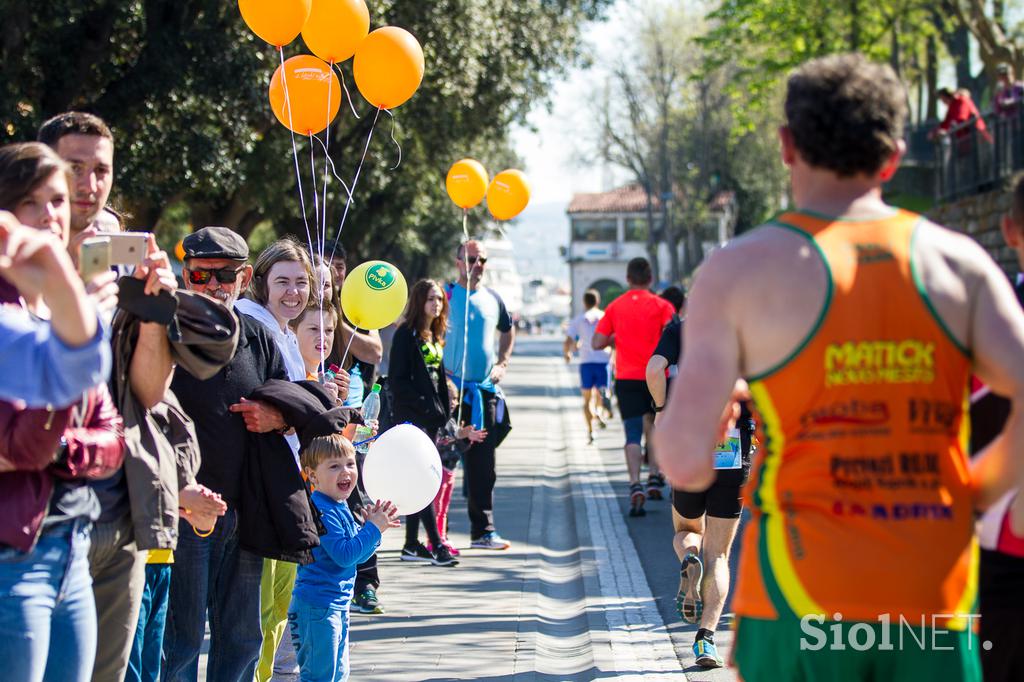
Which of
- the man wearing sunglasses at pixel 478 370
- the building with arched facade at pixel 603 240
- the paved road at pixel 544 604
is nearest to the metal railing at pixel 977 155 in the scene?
the paved road at pixel 544 604

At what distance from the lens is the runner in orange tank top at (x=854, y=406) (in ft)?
8.84

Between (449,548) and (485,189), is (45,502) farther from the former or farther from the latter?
(485,189)

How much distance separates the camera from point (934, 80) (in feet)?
102

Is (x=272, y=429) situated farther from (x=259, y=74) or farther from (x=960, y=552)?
(x=259, y=74)

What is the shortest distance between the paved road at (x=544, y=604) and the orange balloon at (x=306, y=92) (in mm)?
2825

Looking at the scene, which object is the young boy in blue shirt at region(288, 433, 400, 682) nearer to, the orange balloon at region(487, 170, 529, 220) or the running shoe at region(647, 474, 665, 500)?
the orange balloon at region(487, 170, 529, 220)

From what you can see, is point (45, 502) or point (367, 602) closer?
point (45, 502)

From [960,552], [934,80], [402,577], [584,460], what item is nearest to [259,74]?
[584,460]

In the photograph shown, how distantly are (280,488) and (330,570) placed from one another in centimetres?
43

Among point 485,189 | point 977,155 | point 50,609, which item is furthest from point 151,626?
point 977,155

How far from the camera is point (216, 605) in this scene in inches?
199

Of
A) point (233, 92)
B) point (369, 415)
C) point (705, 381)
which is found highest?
point (233, 92)

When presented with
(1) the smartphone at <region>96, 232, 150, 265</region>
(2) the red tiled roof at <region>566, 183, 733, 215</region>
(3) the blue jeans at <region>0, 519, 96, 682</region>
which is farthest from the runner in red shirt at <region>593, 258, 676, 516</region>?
(2) the red tiled roof at <region>566, 183, 733, 215</region>

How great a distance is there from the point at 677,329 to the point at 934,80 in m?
25.6
